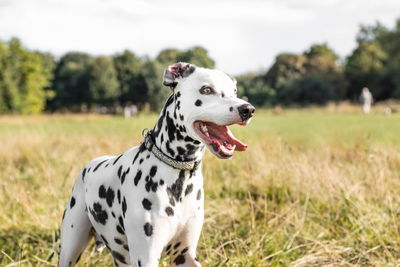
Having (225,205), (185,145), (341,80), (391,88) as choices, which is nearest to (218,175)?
(225,205)

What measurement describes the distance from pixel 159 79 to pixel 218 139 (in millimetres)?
42637

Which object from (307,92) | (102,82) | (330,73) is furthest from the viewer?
(102,82)

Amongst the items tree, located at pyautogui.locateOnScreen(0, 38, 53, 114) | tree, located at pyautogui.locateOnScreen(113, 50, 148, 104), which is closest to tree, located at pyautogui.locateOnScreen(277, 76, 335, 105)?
tree, located at pyautogui.locateOnScreen(113, 50, 148, 104)

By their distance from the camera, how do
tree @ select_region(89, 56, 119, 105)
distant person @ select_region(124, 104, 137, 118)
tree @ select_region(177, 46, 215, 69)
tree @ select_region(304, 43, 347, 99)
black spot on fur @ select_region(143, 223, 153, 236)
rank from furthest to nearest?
tree @ select_region(89, 56, 119, 105), tree @ select_region(304, 43, 347, 99), distant person @ select_region(124, 104, 137, 118), tree @ select_region(177, 46, 215, 69), black spot on fur @ select_region(143, 223, 153, 236)

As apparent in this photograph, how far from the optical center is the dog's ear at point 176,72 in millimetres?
2125

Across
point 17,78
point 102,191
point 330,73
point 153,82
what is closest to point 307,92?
point 330,73

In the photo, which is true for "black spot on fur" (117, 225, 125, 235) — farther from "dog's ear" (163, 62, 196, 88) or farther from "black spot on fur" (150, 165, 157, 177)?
"dog's ear" (163, 62, 196, 88)

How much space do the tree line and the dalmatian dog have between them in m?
30.6

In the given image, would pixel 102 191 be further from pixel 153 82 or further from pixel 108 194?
pixel 153 82

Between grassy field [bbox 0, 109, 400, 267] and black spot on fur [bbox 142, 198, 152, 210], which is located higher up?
black spot on fur [bbox 142, 198, 152, 210]

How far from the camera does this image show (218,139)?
1.99m

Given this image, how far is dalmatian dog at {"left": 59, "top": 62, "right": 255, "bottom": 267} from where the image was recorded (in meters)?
1.97

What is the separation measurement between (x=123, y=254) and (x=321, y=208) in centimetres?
247

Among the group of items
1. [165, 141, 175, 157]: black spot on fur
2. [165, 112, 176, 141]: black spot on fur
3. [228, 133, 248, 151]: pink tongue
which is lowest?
[165, 141, 175, 157]: black spot on fur
